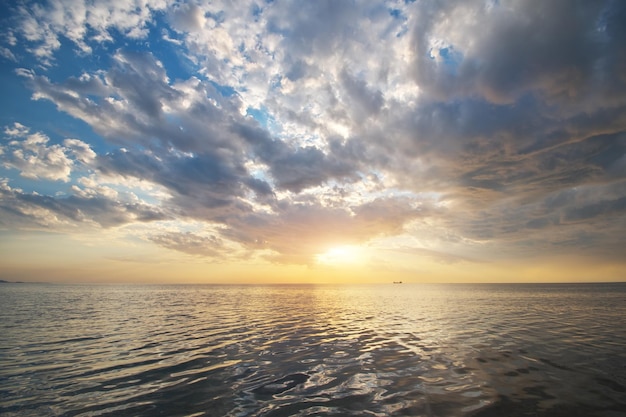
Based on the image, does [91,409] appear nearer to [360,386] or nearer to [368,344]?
[360,386]

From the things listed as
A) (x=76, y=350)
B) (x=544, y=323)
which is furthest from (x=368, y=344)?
(x=544, y=323)

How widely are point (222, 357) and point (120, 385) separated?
5.79 meters

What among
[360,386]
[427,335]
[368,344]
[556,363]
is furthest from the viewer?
[427,335]

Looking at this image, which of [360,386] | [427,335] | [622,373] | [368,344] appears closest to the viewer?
[360,386]

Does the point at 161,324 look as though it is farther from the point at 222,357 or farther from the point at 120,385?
the point at 120,385

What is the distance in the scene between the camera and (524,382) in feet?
41.1

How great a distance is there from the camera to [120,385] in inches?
497

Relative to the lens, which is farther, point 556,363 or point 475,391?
point 556,363

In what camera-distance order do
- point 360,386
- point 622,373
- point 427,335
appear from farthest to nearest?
point 427,335
point 622,373
point 360,386

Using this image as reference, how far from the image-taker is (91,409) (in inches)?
398

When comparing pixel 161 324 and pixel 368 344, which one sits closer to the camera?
pixel 368 344

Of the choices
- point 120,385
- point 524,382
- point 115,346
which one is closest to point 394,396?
point 524,382

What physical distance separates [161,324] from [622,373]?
116ft

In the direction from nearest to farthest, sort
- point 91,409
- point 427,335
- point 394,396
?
1. point 91,409
2. point 394,396
3. point 427,335
